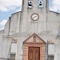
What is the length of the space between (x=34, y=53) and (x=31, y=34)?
1808 millimetres

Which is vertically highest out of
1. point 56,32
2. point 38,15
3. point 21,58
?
point 38,15

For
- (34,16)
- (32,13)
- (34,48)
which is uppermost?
(32,13)

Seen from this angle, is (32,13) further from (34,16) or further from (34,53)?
(34,53)

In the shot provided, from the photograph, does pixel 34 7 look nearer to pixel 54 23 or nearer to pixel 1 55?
pixel 54 23

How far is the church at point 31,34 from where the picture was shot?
23.5 meters

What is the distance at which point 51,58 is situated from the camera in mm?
22562

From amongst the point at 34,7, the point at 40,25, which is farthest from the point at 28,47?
the point at 34,7

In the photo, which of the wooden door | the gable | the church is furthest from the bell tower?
the wooden door

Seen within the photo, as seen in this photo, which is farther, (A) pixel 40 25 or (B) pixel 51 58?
(A) pixel 40 25

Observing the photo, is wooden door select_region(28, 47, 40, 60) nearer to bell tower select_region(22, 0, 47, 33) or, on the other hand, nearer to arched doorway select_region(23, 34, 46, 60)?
arched doorway select_region(23, 34, 46, 60)

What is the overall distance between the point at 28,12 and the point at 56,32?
10.9 feet

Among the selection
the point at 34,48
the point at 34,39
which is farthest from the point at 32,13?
the point at 34,48

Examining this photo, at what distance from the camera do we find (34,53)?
77.5 feet

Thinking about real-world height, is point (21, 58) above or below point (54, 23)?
below
